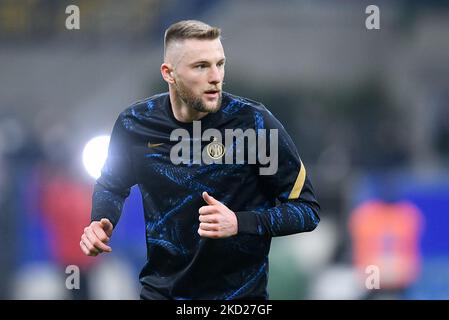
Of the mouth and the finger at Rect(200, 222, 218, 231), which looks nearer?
the finger at Rect(200, 222, 218, 231)

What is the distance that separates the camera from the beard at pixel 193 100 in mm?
5805

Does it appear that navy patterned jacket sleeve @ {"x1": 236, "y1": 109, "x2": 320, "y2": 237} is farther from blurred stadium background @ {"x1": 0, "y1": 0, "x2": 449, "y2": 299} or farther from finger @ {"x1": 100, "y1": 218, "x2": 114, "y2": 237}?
blurred stadium background @ {"x1": 0, "y1": 0, "x2": 449, "y2": 299}

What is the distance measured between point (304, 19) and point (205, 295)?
58.6 feet

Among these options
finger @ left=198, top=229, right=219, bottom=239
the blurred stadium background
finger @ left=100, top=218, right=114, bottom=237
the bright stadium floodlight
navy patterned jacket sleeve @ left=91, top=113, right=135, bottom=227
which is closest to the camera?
finger @ left=198, top=229, right=219, bottom=239

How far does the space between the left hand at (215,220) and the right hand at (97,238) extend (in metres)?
0.54

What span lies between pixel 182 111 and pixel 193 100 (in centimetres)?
15

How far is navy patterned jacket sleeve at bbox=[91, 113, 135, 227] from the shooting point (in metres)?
6.14

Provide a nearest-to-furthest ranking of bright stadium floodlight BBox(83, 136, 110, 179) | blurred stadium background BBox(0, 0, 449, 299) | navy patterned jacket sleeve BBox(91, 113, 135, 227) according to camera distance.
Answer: navy patterned jacket sleeve BBox(91, 113, 135, 227), bright stadium floodlight BBox(83, 136, 110, 179), blurred stadium background BBox(0, 0, 449, 299)

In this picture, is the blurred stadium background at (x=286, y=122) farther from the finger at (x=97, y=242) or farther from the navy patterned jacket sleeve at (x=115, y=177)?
the finger at (x=97, y=242)

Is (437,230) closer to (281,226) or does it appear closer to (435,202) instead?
(435,202)

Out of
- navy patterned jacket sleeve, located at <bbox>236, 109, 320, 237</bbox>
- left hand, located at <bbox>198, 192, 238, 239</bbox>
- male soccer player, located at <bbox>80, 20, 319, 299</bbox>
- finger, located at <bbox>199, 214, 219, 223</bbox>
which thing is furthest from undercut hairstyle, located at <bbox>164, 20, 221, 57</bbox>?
finger, located at <bbox>199, 214, 219, 223</bbox>

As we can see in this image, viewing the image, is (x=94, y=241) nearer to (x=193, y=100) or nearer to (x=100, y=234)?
(x=100, y=234)

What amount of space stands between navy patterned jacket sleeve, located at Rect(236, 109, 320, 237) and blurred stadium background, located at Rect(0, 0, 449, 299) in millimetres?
5778
